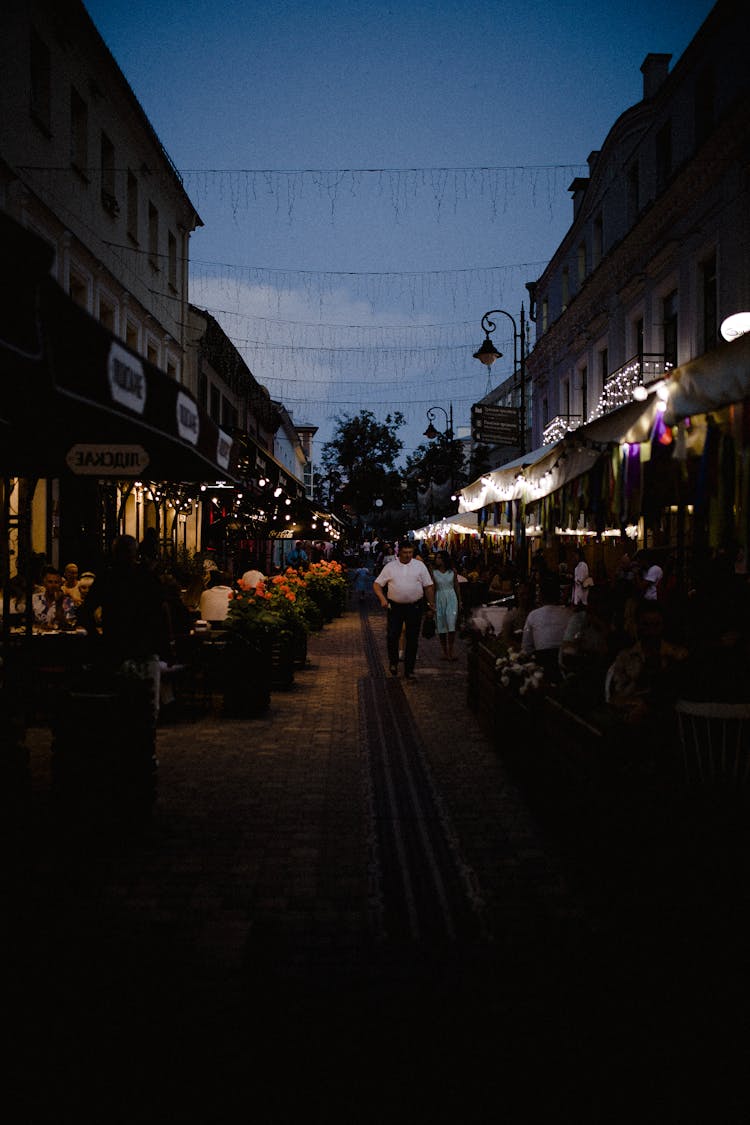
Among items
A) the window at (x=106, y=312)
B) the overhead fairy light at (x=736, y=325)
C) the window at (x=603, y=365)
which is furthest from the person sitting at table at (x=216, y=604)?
the window at (x=603, y=365)

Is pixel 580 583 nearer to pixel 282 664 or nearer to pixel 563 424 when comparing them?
pixel 282 664

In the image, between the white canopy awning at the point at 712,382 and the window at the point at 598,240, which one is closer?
the white canopy awning at the point at 712,382

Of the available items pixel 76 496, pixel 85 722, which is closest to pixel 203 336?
pixel 76 496

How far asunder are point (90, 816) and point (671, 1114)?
12.4 ft

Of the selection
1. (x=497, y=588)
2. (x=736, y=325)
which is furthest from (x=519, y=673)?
(x=497, y=588)

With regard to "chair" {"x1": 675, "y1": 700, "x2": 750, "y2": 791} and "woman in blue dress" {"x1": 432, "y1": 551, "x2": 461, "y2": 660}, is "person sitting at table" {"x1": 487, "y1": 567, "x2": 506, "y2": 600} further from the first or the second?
"chair" {"x1": 675, "y1": 700, "x2": 750, "y2": 791}

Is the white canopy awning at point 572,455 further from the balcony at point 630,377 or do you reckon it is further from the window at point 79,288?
the window at point 79,288

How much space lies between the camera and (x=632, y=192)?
22406 mm

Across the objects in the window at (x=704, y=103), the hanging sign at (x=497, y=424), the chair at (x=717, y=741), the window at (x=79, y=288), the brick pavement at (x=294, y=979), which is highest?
the window at (x=704, y=103)

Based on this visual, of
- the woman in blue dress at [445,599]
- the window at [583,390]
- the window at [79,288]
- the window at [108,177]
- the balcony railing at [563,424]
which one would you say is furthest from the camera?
the window at [583,390]

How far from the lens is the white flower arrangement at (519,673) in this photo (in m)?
7.33

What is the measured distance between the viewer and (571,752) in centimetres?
566

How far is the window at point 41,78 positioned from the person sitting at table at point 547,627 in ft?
36.7

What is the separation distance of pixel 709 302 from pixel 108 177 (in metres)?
12.0
